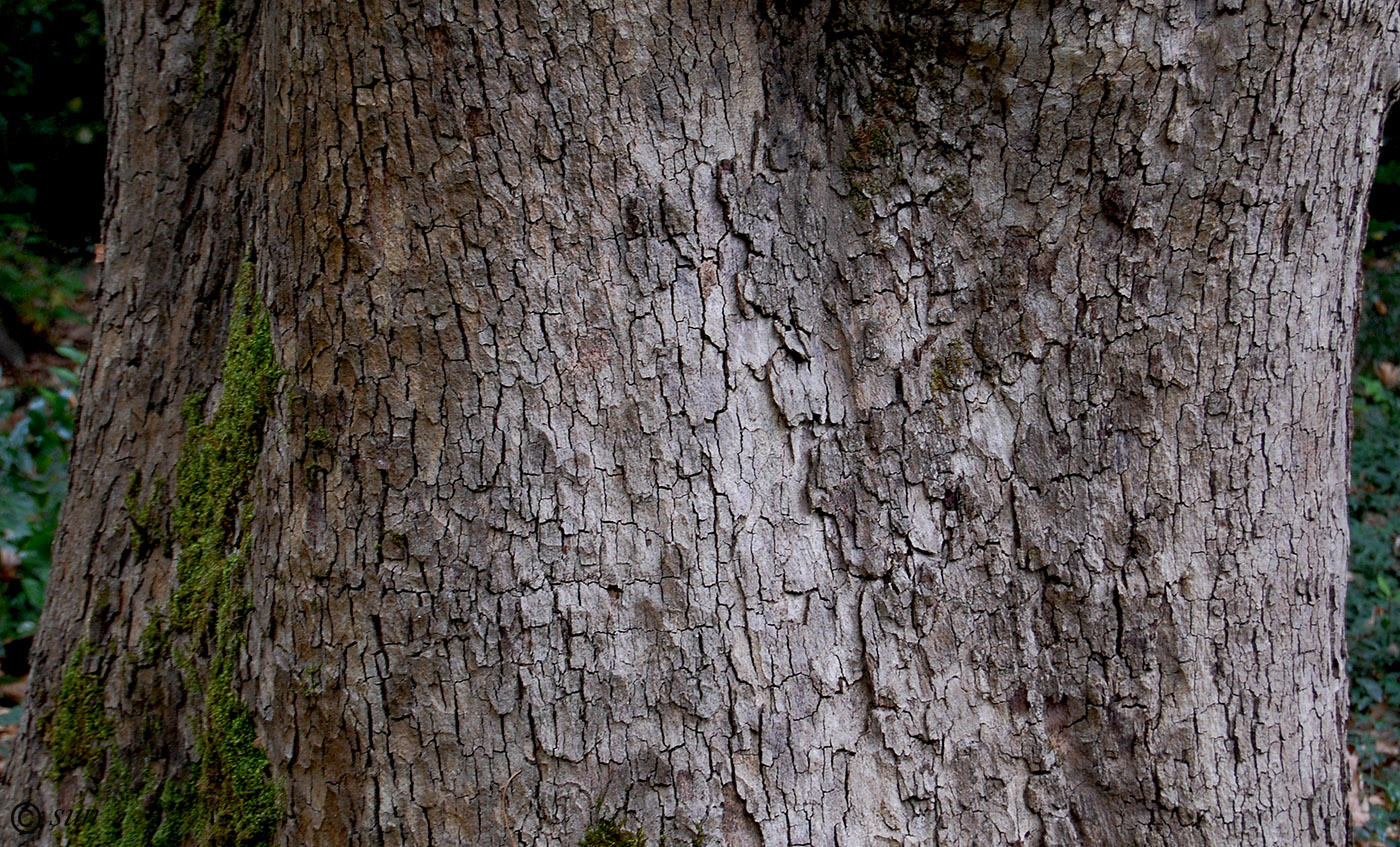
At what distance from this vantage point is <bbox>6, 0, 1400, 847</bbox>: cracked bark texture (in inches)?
58.3

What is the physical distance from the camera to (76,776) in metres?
1.88

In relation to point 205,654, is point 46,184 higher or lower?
higher

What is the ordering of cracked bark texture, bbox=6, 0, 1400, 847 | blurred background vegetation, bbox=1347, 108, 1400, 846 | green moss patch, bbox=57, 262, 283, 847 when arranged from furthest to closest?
blurred background vegetation, bbox=1347, 108, 1400, 846
green moss patch, bbox=57, 262, 283, 847
cracked bark texture, bbox=6, 0, 1400, 847

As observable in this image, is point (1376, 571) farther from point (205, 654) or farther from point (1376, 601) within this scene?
point (205, 654)

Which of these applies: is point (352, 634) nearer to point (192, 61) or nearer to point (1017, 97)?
point (192, 61)

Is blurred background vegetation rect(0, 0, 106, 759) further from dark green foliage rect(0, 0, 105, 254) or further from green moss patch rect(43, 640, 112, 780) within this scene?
green moss patch rect(43, 640, 112, 780)

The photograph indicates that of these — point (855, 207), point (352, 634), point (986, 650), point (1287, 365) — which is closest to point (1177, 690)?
point (986, 650)

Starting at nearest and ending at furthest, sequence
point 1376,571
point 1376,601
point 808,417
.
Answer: point 808,417 → point 1376,601 → point 1376,571

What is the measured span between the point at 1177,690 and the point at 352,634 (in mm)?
1442

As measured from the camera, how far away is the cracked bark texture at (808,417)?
4.86 ft

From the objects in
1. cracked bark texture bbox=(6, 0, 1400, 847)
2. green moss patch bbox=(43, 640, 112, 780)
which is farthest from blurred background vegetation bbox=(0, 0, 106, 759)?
cracked bark texture bbox=(6, 0, 1400, 847)

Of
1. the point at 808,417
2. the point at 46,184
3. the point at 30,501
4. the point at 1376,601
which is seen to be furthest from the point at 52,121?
the point at 1376,601

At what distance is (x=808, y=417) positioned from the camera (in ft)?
5.29

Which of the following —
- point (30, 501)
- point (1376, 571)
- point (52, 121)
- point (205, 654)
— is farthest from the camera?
point (52, 121)
